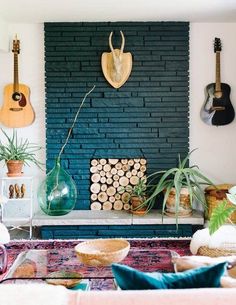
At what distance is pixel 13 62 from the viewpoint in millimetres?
4777

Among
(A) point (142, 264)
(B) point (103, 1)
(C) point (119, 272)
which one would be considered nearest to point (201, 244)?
(A) point (142, 264)

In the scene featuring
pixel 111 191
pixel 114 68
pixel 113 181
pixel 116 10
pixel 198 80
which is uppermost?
pixel 116 10

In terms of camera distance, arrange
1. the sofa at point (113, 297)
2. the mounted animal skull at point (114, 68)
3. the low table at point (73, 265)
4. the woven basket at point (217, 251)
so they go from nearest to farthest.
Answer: the sofa at point (113, 297) → the low table at point (73, 265) → the woven basket at point (217, 251) → the mounted animal skull at point (114, 68)

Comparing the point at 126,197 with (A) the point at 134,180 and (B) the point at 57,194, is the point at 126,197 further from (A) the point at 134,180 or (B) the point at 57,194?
(B) the point at 57,194

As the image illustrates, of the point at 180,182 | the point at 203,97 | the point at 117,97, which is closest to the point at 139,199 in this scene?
the point at 180,182

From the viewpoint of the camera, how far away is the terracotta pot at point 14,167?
178 inches

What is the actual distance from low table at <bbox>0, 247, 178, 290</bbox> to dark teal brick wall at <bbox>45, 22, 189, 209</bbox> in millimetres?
1848

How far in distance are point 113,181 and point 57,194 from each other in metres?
0.63

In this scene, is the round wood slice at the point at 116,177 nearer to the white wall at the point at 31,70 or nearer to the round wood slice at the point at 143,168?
the round wood slice at the point at 143,168

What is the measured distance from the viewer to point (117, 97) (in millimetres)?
4781

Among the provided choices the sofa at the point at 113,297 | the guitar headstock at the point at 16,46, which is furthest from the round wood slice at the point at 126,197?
the sofa at the point at 113,297

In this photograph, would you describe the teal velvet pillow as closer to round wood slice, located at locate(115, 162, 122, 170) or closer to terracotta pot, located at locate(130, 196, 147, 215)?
terracotta pot, located at locate(130, 196, 147, 215)

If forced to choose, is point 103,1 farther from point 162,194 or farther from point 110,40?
point 162,194

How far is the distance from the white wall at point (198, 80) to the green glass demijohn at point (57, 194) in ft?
1.07
